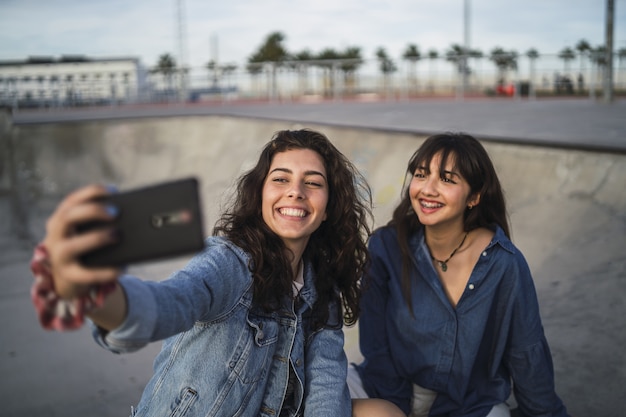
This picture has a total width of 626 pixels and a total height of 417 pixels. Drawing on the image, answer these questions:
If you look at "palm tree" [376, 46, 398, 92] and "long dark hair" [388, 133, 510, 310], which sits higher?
"palm tree" [376, 46, 398, 92]

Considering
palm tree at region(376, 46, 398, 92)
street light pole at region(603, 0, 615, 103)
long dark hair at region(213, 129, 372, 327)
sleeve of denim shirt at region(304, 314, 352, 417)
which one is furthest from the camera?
palm tree at region(376, 46, 398, 92)

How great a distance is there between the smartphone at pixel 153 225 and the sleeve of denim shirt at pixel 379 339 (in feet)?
5.56

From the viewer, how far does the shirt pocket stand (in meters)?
1.86

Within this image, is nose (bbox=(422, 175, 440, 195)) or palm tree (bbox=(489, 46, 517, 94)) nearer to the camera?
nose (bbox=(422, 175, 440, 195))

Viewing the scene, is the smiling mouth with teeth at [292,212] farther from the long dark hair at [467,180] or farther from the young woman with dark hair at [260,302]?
the long dark hair at [467,180]

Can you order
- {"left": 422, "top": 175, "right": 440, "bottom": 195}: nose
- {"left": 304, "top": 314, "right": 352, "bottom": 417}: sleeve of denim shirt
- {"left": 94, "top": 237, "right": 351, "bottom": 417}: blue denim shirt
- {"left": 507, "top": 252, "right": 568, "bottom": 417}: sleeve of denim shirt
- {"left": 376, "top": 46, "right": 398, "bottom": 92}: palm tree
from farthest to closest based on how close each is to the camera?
{"left": 376, "top": 46, "right": 398, "bottom": 92}: palm tree
{"left": 422, "top": 175, "right": 440, "bottom": 195}: nose
{"left": 507, "top": 252, "right": 568, "bottom": 417}: sleeve of denim shirt
{"left": 304, "top": 314, "right": 352, "bottom": 417}: sleeve of denim shirt
{"left": 94, "top": 237, "right": 351, "bottom": 417}: blue denim shirt

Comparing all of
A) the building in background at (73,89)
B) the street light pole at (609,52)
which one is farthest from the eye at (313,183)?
the building in background at (73,89)

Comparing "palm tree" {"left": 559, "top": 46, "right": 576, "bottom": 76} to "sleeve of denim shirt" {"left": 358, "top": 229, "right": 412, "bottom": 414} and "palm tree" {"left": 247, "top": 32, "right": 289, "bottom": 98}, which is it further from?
"palm tree" {"left": 247, "top": 32, "right": 289, "bottom": 98}

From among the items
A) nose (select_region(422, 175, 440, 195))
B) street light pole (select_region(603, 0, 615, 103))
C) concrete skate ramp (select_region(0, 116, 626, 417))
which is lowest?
concrete skate ramp (select_region(0, 116, 626, 417))

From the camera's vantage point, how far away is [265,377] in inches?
78.0

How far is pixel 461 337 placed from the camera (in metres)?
2.48

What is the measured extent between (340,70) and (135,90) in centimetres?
790

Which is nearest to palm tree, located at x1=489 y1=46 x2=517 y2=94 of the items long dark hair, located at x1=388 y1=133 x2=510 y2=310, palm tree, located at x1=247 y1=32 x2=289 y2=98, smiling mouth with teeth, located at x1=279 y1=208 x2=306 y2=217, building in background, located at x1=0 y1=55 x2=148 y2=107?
building in background, located at x1=0 y1=55 x2=148 y2=107

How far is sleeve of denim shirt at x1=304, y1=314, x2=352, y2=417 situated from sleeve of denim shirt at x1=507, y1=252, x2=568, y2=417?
814 millimetres
